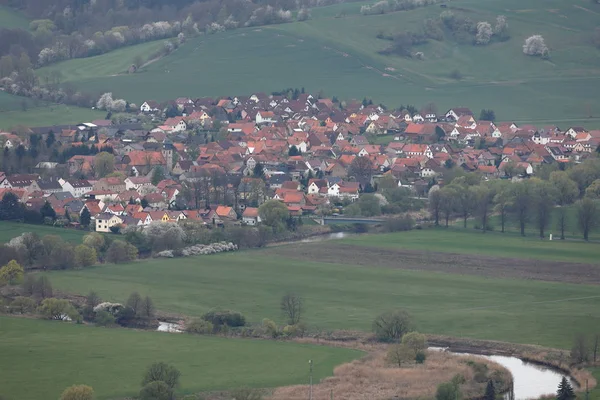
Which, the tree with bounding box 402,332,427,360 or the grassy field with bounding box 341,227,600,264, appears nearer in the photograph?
the tree with bounding box 402,332,427,360

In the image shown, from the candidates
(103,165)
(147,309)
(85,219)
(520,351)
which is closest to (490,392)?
(520,351)

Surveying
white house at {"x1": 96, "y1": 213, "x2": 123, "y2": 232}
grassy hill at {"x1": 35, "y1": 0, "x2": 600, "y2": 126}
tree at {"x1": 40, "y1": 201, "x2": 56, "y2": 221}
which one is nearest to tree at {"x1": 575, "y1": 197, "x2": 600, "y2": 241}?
white house at {"x1": 96, "y1": 213, "x2": 123, "y2": 232}

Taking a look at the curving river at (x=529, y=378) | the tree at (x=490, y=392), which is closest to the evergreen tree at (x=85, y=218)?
the curving river at (x=529, y=378)

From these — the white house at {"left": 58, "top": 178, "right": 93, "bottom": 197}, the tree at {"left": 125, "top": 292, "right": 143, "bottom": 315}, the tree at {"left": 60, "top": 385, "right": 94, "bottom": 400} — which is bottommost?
the tree at {"left": 60, "top": 385, "right": 94, "bottom": 400}

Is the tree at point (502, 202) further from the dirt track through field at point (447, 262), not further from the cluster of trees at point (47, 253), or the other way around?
the cluster of trees at point (47, 253)

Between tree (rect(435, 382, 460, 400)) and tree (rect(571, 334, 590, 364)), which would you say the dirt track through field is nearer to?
tree (rect(571, 334, 590, 364))

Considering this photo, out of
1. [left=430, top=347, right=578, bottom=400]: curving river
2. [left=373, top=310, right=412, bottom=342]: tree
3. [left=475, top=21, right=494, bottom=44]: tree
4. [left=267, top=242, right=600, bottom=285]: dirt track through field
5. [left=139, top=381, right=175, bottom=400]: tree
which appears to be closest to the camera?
[left=139, top=381, right=175, bottom=400]: tree

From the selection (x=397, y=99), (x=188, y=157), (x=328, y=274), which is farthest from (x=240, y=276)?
(x=397, y=99)
